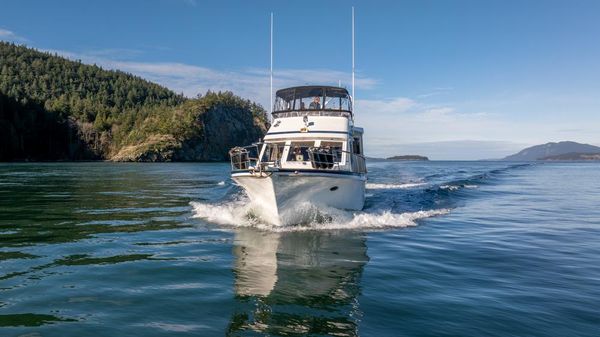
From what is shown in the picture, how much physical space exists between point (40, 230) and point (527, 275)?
15.0 meters

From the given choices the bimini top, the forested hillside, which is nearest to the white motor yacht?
the bimini top

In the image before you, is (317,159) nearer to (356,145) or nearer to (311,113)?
(356,145)

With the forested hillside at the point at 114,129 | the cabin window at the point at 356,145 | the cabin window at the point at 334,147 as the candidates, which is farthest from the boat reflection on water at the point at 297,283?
the forested hillside at the point at 114,129

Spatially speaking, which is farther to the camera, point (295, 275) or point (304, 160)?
point (304, 160)

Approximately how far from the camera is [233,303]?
293 inches

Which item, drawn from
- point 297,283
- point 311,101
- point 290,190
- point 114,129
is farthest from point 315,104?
point 114,129

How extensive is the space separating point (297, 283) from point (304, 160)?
1085 centimetres

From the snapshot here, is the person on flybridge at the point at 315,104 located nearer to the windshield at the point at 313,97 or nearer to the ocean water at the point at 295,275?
the windshield at the point at 313,97

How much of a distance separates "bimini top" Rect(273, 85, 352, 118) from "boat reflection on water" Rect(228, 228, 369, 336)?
9339 mm

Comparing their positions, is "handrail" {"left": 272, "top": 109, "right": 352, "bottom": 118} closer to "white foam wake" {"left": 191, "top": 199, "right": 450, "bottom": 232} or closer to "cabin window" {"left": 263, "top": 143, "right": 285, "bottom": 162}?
"cabin window" {"left": 263, "top": 143, "right": 285, "bottom": 162}

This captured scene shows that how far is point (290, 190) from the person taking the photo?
49.3 feet

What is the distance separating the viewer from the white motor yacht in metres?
15.0

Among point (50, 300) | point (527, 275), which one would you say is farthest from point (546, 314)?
point (50, 300)

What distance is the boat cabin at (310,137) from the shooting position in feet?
58.1
